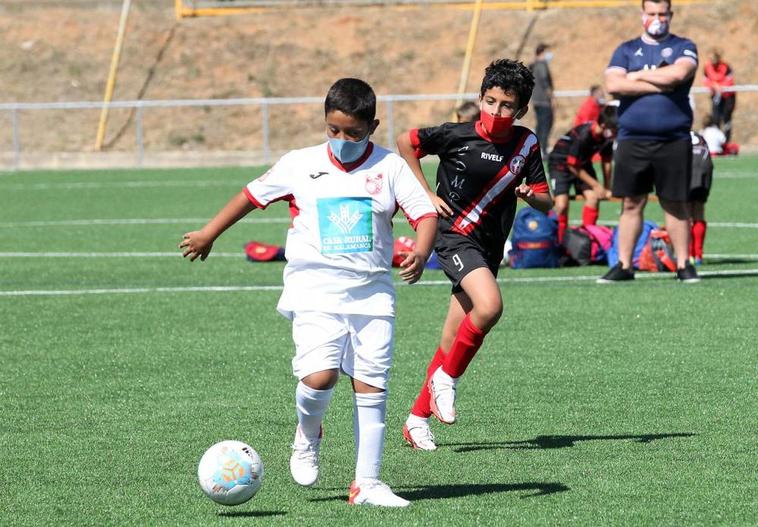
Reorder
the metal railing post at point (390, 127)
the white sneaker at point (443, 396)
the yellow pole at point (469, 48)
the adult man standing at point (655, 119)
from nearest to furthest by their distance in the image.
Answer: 1. the white sneaker at point (443, 396)
2. the adult man standing at point (655, 119)
3. the metal railing post at point (390, 127)
4. the yellow pole at point (469, 48)

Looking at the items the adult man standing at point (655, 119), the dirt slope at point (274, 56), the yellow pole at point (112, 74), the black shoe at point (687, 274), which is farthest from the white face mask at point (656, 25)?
the yellow pole at point (112, 74)

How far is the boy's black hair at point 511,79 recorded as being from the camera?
6984 millimetres

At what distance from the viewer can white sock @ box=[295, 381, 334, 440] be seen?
18.5 feet

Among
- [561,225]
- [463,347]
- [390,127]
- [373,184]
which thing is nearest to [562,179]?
[561,225]

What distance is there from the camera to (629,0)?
38688 mm

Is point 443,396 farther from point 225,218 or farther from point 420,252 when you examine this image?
point 225,218

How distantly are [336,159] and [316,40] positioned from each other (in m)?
35.1

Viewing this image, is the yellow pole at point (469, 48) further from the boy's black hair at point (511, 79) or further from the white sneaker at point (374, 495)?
the white sneaker at point (374, 495)

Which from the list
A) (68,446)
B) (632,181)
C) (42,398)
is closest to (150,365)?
(42,398)

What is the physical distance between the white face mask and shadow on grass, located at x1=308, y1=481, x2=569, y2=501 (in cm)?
669

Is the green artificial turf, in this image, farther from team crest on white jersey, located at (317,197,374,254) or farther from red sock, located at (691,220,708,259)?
team crest on white jersey, located at (317,197,374,254)

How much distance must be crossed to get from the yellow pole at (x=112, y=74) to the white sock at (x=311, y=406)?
107ft

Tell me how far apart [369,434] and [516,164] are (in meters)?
2.07

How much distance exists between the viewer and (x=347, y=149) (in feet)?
18.4
